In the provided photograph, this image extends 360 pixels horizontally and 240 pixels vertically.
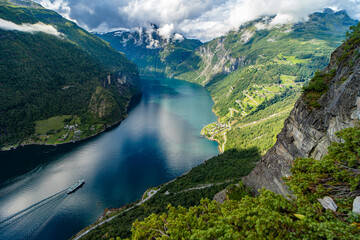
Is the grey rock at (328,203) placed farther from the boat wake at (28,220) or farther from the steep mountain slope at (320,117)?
the boat wake at (28,220)

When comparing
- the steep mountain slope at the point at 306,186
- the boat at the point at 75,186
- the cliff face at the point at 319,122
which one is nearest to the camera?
the steep mountain slope at the point at 306,186

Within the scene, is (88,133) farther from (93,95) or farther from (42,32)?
(42,32)

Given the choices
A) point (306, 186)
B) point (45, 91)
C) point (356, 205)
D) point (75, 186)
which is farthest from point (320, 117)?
point (45, 91)

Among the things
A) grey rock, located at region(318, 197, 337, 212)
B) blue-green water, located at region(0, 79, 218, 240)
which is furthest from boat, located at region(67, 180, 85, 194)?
grey rock, located at region(318, 197, 337, 212)

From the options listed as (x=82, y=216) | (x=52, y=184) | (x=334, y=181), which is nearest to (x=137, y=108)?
(x=52, y=184)

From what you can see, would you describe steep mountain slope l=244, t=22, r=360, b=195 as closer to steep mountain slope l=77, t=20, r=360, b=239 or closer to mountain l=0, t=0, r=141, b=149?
steep mountain slope l=77, t=20, r=360, b=239

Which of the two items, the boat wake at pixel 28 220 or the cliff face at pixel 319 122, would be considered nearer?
the cliff face at pixel 319 122

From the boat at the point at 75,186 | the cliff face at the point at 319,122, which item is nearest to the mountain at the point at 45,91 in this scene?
the boat at the point at 75,186
